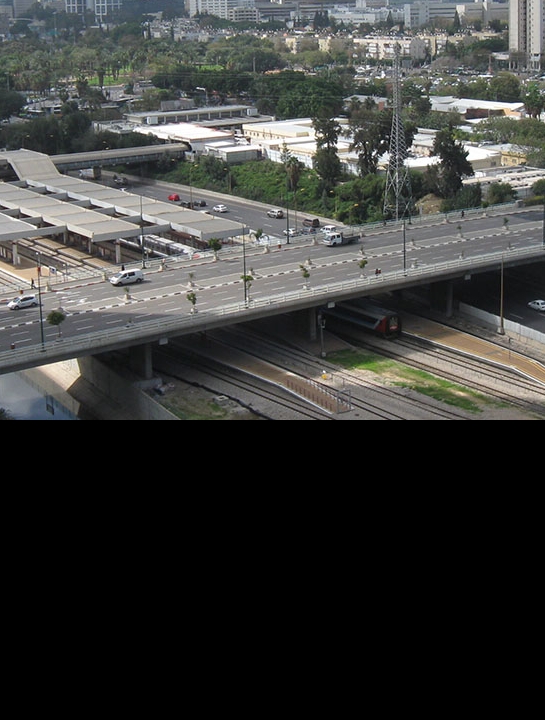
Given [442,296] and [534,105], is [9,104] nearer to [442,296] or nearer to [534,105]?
[534,105]

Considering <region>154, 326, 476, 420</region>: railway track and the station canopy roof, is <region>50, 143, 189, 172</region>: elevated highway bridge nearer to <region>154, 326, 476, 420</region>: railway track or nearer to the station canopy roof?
the station canopy roof

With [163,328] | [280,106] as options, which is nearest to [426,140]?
[280,106]

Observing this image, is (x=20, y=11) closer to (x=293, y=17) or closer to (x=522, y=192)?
(x=293, y=17)

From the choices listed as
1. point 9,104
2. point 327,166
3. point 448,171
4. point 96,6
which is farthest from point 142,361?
point 96,6

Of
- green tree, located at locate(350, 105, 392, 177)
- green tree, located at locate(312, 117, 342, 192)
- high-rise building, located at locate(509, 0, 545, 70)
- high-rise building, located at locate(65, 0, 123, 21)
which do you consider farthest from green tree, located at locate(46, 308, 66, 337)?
high-rise building, located at locate(65, 0, 123, 21)

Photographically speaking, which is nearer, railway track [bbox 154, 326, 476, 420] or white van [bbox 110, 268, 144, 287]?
railway track [bbox 154, 326, 476, 420]

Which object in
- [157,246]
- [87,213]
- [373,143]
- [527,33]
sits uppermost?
[527,33]

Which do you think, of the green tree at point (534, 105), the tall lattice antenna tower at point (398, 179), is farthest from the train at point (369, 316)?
the green tree at point (534, 105)
